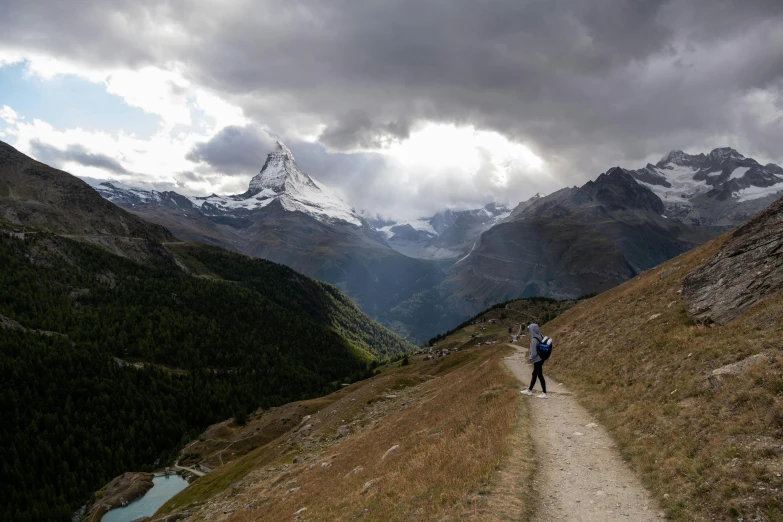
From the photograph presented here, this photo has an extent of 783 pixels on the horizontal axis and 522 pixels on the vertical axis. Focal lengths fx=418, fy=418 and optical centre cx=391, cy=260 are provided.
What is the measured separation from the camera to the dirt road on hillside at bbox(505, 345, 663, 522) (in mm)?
15125

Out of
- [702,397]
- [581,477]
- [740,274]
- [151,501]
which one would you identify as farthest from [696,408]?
[151,501]

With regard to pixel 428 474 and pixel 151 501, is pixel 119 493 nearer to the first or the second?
pixel 151 501

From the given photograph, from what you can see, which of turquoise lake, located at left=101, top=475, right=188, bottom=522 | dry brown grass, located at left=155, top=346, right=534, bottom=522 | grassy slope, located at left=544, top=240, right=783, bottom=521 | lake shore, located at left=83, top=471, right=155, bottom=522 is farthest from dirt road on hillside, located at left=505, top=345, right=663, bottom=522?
lake shore, located at left=83, top=471, right=155, bottom=522

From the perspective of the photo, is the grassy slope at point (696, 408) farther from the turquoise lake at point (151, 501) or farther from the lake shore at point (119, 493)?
the lake shore at point (119, 493)

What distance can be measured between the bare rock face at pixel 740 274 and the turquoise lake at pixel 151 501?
446ft

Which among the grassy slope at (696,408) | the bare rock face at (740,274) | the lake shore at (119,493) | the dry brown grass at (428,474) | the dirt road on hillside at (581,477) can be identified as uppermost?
the bare rock face at (740,274)

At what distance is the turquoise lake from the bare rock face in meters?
136

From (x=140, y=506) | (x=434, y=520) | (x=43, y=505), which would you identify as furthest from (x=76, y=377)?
(x=434, y=520)

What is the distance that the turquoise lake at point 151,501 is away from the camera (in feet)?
380

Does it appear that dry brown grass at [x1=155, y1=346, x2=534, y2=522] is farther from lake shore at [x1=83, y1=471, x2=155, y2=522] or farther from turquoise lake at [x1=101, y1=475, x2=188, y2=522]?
lake shore at [x1=83, y1=471, x2=155, y2=522]

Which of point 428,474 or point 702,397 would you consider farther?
point 428,474

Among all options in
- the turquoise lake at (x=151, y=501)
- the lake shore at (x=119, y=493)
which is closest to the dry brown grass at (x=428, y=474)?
the turquoise lake at (x=151, y=501)

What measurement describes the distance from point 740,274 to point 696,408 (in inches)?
669

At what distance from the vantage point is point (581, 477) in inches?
711
